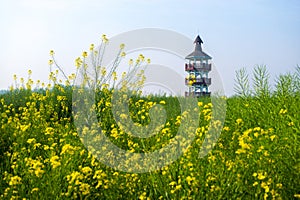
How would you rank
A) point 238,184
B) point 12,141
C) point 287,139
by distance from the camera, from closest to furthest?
point 238,184
point 287,139
point 12,141

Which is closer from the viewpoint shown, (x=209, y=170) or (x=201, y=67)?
(x=209, y=170)

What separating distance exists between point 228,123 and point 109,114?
2.06 metres

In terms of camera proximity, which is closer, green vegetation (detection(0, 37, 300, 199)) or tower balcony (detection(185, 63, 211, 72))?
green vegetation (detection(0, 37, 300, 199))

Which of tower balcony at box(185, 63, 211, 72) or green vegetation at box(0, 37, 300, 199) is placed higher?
tower balcony at box(185, 63, 211, 72)

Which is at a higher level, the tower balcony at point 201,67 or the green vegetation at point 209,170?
the tower balcony at point 201,67

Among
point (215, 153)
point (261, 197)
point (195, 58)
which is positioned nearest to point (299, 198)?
point (261, 197)

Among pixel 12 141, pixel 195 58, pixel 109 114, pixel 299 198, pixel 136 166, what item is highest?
pixel 195 58

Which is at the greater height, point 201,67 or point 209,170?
point 201,67

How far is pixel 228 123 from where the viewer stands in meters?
6.59

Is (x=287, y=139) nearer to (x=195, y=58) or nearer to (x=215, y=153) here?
(x=215, y=153)

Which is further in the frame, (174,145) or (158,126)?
(158,126)

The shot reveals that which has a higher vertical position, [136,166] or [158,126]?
[158,126]

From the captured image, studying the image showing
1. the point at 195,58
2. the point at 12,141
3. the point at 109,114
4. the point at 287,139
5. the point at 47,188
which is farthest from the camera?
the point at 195,58

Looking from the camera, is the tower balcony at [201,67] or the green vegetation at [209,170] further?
the tower balcony at [201,67]
